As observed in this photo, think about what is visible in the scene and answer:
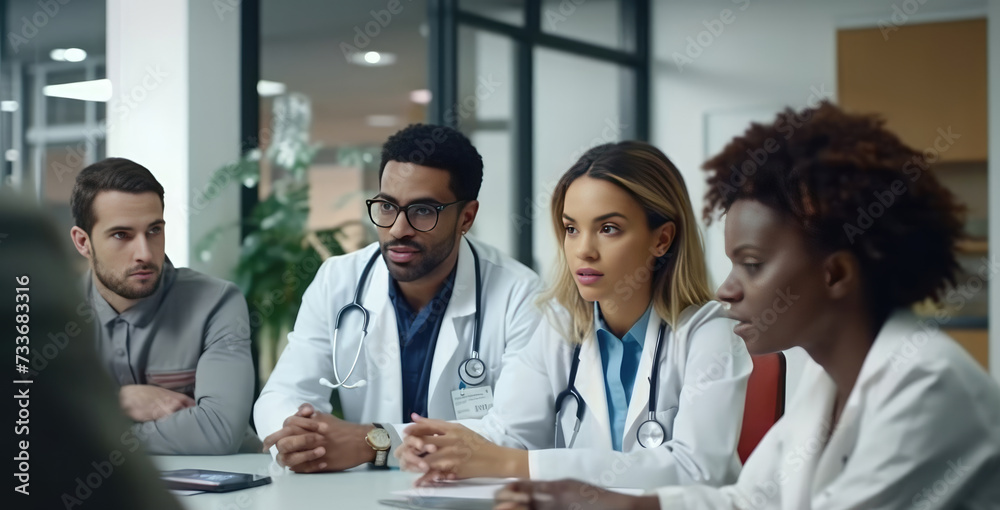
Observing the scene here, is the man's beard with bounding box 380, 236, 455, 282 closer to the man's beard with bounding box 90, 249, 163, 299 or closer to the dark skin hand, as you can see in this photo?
the man's beard with bounding box 90, 249, 163, 299

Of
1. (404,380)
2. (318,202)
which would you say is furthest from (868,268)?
(318,202)

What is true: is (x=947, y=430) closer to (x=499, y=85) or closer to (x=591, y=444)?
(x=591, y=444)

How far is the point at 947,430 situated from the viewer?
0.65 meters

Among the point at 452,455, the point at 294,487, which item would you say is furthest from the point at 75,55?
the point at 452,455

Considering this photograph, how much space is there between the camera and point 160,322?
1.28 m

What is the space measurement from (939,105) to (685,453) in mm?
3047

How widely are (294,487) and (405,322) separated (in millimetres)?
358

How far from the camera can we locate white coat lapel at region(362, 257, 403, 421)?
4.43ft

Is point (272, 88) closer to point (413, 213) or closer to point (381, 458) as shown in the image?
point (413, 213)

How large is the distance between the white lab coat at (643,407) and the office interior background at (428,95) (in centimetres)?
17

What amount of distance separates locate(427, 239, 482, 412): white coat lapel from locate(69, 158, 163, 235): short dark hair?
471mm

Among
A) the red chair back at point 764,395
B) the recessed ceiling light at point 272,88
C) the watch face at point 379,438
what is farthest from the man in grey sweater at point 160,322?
the recessed ceiling light at point 272,88

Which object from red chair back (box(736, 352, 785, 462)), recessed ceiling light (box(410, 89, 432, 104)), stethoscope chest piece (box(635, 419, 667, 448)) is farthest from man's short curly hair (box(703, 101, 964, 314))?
recessed ceiling light (box(410, 89, 432, 104))

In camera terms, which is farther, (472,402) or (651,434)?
Answer: (472,402)
